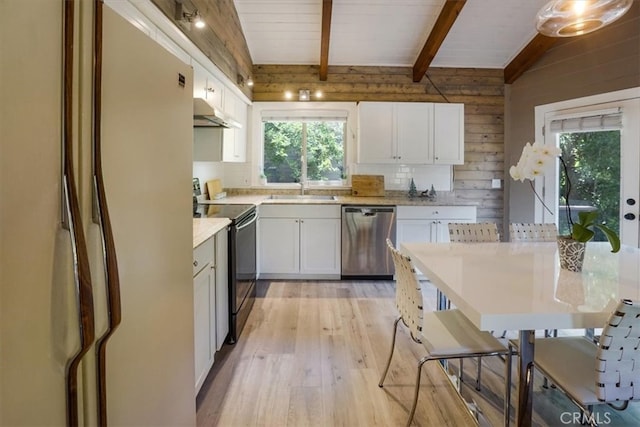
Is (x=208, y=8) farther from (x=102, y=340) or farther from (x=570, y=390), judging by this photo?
(x=570, y=390)

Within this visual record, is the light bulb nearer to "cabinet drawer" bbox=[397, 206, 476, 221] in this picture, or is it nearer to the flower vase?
the flower vase

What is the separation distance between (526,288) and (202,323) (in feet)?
5.10

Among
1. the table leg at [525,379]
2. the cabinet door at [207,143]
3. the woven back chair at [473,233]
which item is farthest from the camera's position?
the cabinet door at [207,143]

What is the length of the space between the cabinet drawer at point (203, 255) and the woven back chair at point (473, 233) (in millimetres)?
1611

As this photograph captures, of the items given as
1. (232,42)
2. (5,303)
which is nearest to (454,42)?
(232,42)

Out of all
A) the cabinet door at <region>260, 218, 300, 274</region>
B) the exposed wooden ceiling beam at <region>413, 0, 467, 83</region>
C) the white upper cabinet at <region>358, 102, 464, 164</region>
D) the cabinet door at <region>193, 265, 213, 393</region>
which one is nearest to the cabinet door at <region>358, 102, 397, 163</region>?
the white upper cabinet at <region>358, 102, 464, 164</region>

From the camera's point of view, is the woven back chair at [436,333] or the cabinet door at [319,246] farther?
the cabinet door at [319,246]

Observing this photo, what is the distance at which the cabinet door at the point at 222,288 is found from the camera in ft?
7.41

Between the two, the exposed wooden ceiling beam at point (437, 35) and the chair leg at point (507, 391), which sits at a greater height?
the exposed wooden ceiling beam at point (437, 35)

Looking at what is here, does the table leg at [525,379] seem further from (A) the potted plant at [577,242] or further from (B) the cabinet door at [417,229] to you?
(B) the cabinet door at [417,229]

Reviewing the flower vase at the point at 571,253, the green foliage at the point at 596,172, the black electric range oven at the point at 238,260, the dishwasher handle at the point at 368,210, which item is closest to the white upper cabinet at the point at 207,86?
the black electric range oven at the point at 238,260

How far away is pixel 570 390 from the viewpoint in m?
1.33

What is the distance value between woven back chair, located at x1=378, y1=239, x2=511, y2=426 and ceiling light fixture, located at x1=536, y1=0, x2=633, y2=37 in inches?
60.7

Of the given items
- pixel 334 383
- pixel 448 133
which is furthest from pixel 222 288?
pixel 448 133
